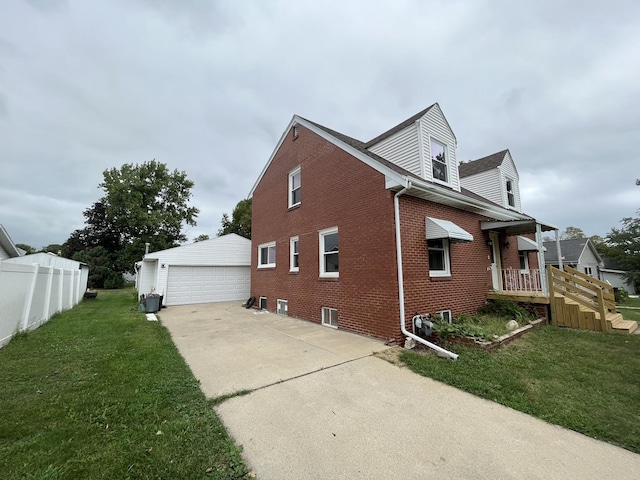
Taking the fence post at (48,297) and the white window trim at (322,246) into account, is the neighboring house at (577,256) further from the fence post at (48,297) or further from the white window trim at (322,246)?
the fence post at (48,297)

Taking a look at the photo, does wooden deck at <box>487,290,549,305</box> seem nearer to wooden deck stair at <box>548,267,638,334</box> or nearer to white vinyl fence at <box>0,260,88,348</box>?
wooden deck stair at <box>548,267,638,334</box>

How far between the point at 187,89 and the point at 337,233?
7870mm

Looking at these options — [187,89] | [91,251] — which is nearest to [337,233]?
[187,89]

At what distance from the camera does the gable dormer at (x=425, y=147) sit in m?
8.30

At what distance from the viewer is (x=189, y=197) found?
32.9m

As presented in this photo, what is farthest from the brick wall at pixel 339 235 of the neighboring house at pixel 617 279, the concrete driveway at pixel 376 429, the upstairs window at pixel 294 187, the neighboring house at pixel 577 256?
the neighboring house at pixel 617 279

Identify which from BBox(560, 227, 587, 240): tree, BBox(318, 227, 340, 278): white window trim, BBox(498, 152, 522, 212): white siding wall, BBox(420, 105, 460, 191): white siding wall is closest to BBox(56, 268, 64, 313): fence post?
BBox(318, 227, 340, 278): white window trim

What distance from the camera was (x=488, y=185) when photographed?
12.7 metres

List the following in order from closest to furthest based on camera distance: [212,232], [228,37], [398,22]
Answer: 1. [398,22]
2. [228,37]
3. [212,232]

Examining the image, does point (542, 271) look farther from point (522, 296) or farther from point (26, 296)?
point (26, 296)

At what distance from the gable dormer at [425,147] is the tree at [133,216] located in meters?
28.7

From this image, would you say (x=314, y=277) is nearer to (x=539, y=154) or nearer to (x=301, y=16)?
(x=301, y=16)

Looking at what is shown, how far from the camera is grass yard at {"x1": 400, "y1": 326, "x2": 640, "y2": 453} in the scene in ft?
10.2

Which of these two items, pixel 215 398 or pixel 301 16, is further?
pixel 301 16
